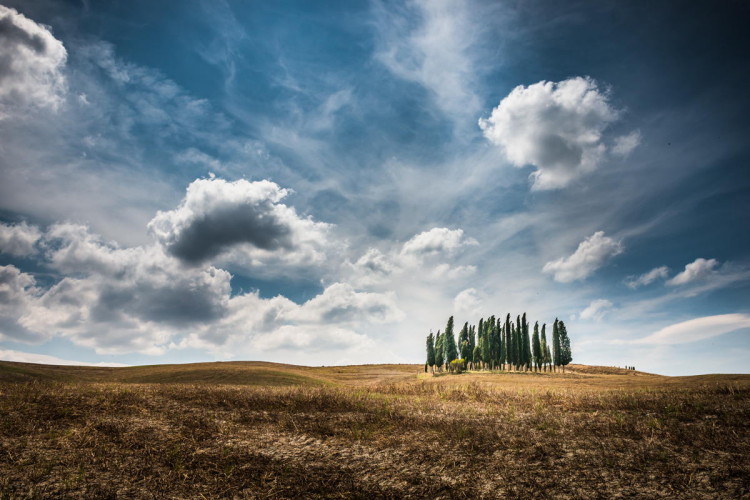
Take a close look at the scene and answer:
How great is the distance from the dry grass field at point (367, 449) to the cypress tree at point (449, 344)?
7289 centimetres

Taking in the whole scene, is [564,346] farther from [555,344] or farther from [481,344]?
[481,344]

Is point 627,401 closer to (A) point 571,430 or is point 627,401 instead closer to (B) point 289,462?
→ (A) point 571,430

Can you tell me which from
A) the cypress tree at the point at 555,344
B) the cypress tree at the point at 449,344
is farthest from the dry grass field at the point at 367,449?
the cypress tree at the point at 555,344

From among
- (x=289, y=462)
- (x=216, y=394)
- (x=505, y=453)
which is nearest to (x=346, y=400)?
(x=216, y=394)

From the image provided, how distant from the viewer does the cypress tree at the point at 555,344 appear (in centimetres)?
9100

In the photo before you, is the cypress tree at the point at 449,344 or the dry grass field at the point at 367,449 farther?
the cypress tree at the point at 449,344

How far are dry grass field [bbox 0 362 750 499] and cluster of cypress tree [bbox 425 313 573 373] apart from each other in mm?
73983

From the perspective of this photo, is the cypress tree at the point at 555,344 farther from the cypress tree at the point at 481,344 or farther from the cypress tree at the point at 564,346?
the cypress tree at the point at 481,344

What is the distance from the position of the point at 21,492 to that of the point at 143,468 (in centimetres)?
232

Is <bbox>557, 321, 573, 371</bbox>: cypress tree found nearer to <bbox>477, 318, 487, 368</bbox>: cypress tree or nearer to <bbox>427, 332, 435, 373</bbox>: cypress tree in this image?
<bbox>477, 318, 487, 368</bbox>: cypress tree

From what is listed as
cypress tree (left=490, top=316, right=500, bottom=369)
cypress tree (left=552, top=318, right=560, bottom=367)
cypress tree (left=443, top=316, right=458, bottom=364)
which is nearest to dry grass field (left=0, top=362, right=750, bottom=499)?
cypress tree (left=443, top=316, right=458, bottom=364)

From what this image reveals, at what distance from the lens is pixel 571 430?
11969mm

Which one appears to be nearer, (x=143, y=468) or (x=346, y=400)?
(x=143, y=468)

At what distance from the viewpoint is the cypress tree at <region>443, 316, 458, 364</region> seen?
285ft
